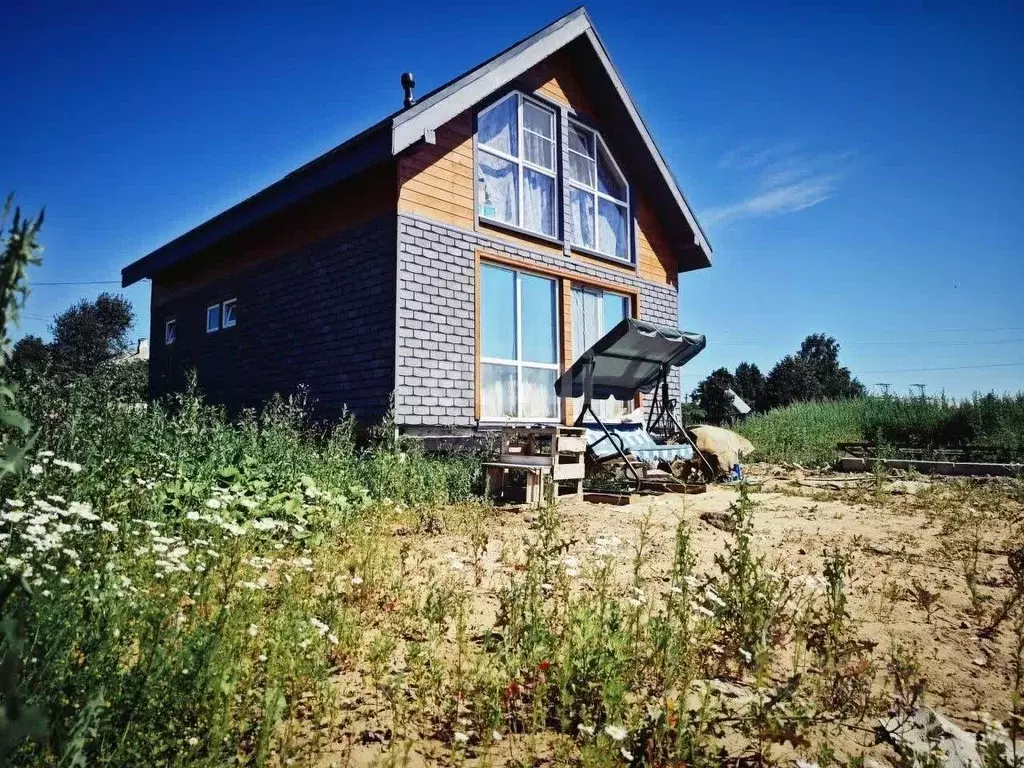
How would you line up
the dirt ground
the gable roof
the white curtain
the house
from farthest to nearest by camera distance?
the white curtain → the house → the gable roof → the dirt ground

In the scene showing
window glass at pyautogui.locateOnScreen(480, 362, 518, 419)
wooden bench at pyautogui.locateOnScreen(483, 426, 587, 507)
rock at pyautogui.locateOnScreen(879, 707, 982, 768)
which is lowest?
rock at pyautogui.locateOnScreen(879, 707, 982, 768)

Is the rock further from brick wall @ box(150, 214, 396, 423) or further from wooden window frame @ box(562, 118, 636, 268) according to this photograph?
wooden window frame @ box(562, 118, 636, 268)

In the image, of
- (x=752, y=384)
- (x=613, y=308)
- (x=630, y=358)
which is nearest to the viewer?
(x=630, y=358)

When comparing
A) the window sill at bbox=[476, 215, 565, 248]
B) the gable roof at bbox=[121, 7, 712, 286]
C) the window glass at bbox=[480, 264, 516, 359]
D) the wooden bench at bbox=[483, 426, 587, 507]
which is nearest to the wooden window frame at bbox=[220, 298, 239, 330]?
the gable roof at bbox=[121, 7, 712, 286]

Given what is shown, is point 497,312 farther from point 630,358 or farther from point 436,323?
point 630,358

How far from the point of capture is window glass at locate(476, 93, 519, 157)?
948 cm

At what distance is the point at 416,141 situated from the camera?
7.72 m

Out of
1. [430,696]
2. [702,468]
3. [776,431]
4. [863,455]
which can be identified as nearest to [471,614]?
[430,696]

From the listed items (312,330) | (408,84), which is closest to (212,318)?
(312,330)

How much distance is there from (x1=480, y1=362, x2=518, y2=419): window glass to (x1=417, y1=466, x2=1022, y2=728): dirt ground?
2704 mm

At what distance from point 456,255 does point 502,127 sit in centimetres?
255

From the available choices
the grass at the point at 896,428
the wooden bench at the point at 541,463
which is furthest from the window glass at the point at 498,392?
the grass at the point at 896,428

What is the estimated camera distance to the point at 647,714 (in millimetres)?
2131

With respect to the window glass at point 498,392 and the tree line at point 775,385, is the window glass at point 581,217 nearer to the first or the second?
the window glass at point 498,392
